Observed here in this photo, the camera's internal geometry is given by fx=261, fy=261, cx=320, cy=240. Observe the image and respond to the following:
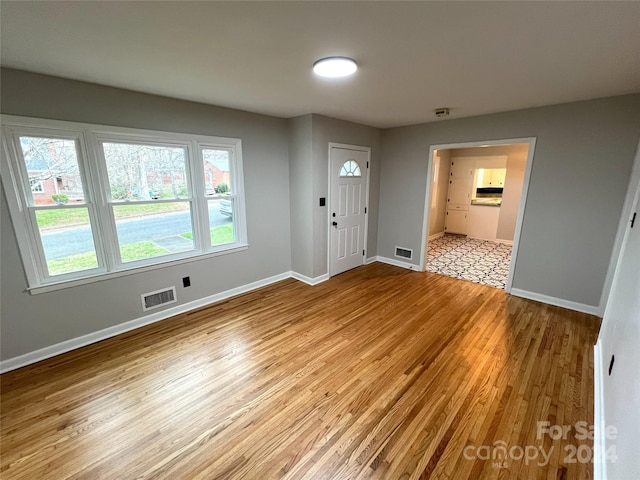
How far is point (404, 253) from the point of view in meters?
4.78

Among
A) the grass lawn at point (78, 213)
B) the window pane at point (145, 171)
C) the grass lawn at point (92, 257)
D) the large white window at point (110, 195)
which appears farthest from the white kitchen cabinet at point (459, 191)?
the grass lawn at point (92, 257)

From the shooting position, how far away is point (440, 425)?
1724 millimetres

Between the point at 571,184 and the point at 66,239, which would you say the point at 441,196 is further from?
the point at 66,239

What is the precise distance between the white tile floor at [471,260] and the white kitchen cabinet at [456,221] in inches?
14.4

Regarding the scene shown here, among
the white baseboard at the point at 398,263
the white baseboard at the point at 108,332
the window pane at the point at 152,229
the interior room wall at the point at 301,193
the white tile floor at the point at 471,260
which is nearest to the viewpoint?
the white baseboard at the point at 108,332

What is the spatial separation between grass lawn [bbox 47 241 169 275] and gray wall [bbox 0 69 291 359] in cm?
19

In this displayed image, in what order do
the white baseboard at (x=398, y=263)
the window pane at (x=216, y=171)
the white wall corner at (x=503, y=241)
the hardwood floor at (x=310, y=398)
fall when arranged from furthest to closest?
the white wall corner at (x=503, y=241)
the white baseboard at (x=398, y=263)
the window pane at (x=216, y=171)
the hardwood floor at (x=310, y=398)

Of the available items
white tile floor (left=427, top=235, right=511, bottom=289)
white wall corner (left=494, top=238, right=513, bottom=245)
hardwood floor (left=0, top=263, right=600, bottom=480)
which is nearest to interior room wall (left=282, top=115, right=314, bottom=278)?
hardwood floor (left=0, top=263, right=600, bottom=480)

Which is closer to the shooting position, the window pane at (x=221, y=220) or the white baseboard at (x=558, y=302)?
the white baseboard at (x=558, y=302)

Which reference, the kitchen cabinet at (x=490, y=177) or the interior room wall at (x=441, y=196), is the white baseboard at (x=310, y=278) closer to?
the interior room wall at (x=441, y=196)

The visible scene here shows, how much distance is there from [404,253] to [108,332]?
432cm

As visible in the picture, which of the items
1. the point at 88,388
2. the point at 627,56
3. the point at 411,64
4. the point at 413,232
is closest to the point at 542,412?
the point at 627,56

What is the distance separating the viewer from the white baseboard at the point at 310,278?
4004 millimetres

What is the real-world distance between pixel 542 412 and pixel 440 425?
29.5 inches
